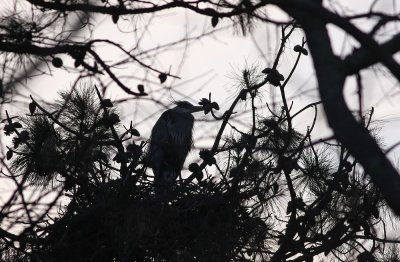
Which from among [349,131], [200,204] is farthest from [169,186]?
[349,131]

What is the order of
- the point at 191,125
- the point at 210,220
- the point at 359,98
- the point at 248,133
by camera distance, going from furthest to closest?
1. the point at 191,125
2. the point at 248,133
3. the point at 210,220
4. the point at 359,98

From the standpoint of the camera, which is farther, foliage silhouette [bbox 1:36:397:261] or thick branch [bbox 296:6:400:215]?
foliage silhouette [bbox 1:36:397:261]

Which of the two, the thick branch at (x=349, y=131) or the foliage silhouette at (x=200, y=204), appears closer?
the thick branch at (x=349, y=131)

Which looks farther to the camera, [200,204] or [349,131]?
[200,204]

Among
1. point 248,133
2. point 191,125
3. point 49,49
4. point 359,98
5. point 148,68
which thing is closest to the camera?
point 359,98

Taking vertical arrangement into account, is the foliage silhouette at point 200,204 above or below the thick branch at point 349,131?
above

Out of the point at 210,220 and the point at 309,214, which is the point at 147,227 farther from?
the point at 309,214

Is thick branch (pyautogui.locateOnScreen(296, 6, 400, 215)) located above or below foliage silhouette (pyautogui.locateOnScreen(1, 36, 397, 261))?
below

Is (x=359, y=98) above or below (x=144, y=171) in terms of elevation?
below

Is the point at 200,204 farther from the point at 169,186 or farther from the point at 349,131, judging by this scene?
the point at 349,131

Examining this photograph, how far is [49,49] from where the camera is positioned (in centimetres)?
239

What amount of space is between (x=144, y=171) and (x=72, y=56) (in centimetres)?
69

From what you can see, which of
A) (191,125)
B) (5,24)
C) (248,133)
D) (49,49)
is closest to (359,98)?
(49,49)

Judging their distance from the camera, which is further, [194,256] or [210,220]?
[210,220]
